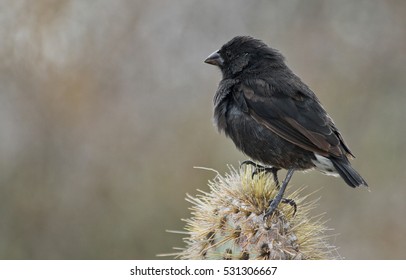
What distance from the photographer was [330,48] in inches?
415

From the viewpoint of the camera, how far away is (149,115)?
10.2 meters

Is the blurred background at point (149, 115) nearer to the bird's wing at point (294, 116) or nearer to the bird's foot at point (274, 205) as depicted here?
the bird's wing at point (294, 116)

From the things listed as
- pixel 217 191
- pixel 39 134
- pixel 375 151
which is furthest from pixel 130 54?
pixel 217 191

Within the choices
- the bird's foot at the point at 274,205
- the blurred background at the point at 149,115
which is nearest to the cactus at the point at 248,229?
the bird's foot at the point at 274,205

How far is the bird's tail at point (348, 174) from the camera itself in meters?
5.42

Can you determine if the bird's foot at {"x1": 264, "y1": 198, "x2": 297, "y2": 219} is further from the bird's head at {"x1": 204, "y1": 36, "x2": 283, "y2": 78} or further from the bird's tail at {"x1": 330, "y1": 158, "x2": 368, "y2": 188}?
the bird's head at {"x1": 204, "y1": 36, "x2": 283, "y2": 78}

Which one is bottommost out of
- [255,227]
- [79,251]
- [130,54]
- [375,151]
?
[255,227]

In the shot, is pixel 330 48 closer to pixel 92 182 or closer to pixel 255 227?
pixel 92 182

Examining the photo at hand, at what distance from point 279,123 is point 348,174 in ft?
2.23

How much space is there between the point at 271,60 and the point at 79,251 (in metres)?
3.96

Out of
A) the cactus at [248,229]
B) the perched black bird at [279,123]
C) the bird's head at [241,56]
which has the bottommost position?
the cactus at [248,229]

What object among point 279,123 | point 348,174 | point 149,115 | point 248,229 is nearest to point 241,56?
point 279,123

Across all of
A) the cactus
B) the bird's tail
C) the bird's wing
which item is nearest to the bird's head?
the bird's wing

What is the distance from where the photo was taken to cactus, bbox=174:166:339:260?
421 centimetres
